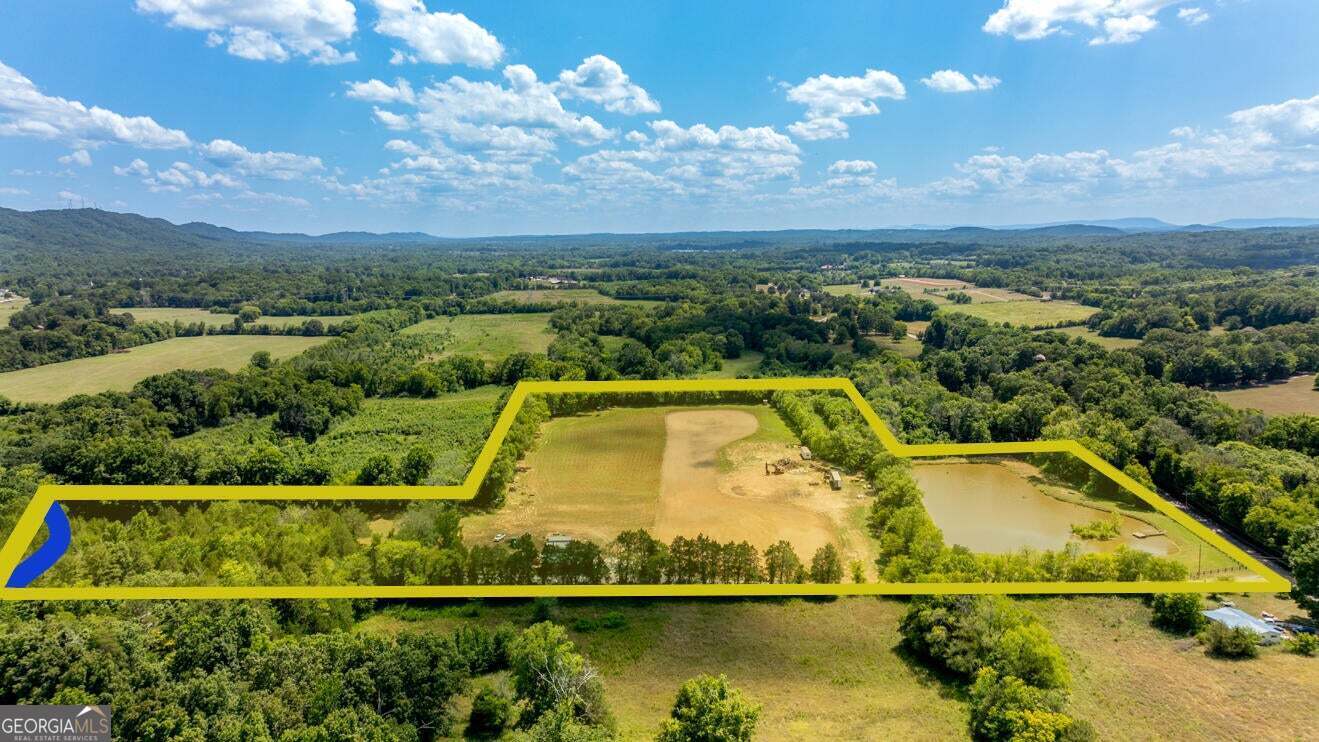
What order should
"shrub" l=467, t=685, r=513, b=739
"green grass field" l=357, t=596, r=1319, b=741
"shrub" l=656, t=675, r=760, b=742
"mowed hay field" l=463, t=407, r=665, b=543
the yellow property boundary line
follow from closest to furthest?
1. the yellow property boundary line
2. "shrub" l=656, t=675, r=760, b=742
3. "mowed hay field" l=463, t=407, r=665, b=543
4. "green grass field" l=357, t=596, r=1319, b=741
5. "shrub" l=467, t=685, r=513, b=739

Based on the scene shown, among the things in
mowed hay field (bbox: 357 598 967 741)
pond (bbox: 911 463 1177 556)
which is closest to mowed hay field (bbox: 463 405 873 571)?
pond (bbox: 911 463 1177 556)

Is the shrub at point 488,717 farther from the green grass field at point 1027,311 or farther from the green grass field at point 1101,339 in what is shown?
the green grass field at point 1027,311

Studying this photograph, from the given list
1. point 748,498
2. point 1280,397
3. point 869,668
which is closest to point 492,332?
point 748,498

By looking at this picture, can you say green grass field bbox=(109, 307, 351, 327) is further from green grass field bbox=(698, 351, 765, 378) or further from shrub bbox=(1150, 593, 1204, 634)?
shrub bbox=(1150, 593, 1204, 634)

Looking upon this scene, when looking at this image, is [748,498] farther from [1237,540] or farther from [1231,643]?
[1237,540]

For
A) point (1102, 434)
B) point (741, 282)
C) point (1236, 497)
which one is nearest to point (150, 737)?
point (1236, 497)
